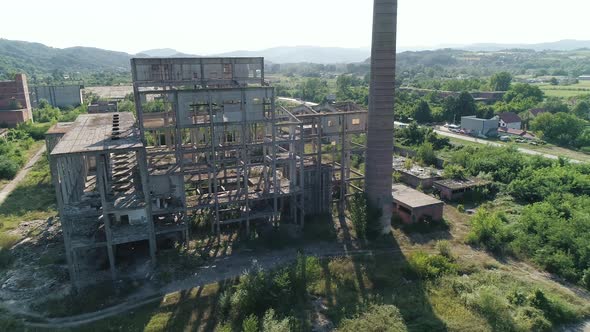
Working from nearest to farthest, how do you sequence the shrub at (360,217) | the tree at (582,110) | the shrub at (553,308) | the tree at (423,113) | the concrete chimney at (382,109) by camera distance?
the shrub at (553,308) → the concrete chimney at (382,109) → the shrub at (360,217) → the tree at (582,110) → the tree at (423,113)

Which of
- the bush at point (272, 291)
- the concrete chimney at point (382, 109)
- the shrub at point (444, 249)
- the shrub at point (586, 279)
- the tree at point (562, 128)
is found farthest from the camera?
the tree at point (562, 128)

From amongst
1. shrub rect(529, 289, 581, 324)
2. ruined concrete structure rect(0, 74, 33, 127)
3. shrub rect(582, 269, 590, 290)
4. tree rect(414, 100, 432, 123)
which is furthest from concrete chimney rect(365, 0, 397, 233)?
ruined concrete structure rect(0, 74, 33, 127)

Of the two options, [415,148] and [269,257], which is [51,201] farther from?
[415,148]

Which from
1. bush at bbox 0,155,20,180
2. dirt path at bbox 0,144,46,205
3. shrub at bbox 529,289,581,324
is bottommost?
shrub at bbox 529,289,581,324

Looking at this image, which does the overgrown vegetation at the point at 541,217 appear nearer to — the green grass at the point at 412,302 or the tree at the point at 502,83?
the green grass at the point at 412,302

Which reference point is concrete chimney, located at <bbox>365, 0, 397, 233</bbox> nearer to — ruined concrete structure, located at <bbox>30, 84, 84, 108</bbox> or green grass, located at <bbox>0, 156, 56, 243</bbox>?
green grass, located at <bbox>0, 156, 56, 243</bbox>

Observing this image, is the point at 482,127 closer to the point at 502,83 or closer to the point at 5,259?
the point at 502,83

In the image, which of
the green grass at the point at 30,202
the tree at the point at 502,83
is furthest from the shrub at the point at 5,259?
the tree at the point at 502,83
